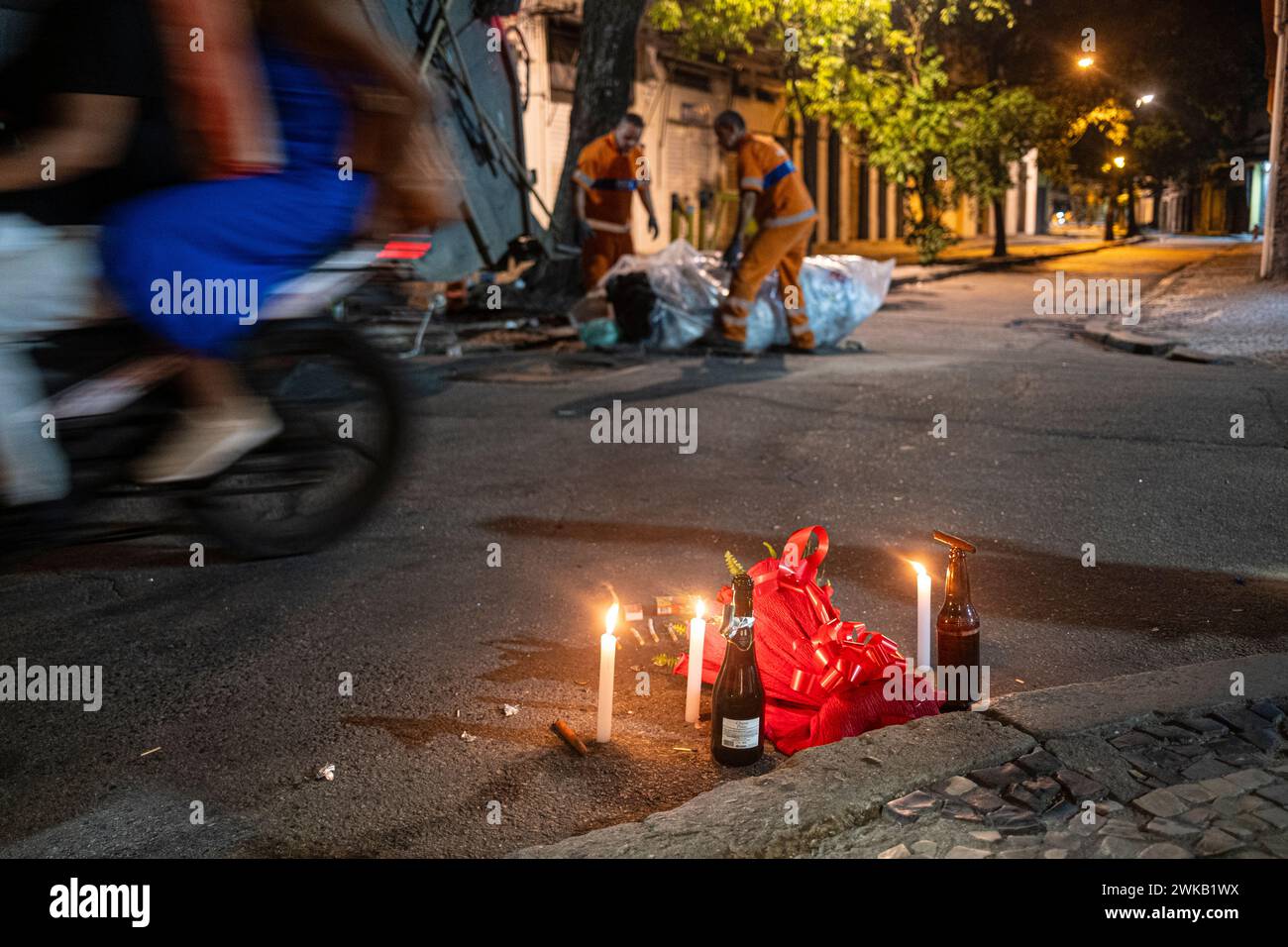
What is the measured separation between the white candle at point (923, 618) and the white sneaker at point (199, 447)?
2.18 metres

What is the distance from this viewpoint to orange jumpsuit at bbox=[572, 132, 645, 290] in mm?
12953

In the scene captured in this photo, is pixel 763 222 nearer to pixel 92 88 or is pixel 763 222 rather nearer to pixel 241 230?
pixel 241 230

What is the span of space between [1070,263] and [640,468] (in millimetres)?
25394

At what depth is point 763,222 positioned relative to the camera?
11125 mm

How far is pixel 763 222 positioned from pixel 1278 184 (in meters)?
9.41

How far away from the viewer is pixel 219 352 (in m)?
4.01

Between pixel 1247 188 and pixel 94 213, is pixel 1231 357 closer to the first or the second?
pixel 94 213

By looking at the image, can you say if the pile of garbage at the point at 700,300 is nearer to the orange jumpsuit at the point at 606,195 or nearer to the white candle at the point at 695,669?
the orange jumpsuit at the point at 606,195

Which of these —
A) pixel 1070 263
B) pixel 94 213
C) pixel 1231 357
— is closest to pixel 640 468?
pixel 94 213

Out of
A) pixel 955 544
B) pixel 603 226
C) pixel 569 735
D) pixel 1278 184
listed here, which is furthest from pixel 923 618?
pixel 1278 184

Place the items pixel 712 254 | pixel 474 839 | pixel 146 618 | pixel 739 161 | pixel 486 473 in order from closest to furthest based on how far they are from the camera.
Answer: pixel 474 839
pixel 146 618
pixel 486 473
pixel 739 161
pixel 712 254

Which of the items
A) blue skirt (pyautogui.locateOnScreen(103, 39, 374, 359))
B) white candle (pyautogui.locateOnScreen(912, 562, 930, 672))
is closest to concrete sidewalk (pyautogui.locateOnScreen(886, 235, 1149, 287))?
blue skirt (pyautogui.locateOnScreen(103, 39, 374, 359))

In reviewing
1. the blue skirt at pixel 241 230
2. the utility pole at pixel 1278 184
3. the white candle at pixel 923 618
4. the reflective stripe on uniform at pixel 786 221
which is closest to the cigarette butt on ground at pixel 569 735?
the white candle at pixel 923 618

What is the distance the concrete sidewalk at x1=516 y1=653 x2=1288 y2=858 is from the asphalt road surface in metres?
0.32
